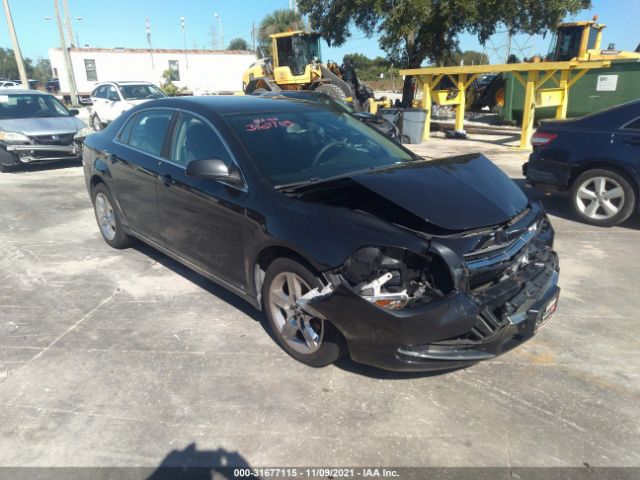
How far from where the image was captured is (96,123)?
15.6 meters

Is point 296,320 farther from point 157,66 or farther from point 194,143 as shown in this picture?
point 157,66

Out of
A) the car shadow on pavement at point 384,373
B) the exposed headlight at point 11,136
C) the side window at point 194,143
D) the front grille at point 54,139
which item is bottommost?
the car shadow on pavement at point 384,373

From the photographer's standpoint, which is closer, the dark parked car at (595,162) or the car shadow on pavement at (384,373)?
the car shadow on pavement at (384,373)

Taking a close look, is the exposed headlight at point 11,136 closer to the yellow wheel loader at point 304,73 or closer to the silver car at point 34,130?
the silver car at point 34,130

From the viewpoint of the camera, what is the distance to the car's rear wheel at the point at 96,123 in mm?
15297

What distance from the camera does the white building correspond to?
39.1 meters

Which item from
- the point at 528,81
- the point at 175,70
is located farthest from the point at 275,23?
the point at 528,81

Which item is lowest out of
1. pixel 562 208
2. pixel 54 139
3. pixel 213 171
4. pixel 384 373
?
Result: pixel 562 208

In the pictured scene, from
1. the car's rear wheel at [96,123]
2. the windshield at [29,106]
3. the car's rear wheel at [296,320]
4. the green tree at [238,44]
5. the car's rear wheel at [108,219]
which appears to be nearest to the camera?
the car's rear wheel at [296,320]

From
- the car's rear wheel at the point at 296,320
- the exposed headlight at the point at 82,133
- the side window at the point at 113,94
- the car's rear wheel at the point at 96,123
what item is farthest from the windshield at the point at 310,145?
the car's rear wheel at the point at 96,123

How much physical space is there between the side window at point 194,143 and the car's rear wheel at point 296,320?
0.94m

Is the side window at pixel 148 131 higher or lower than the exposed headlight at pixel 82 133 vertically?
higher

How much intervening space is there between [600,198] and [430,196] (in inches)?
166

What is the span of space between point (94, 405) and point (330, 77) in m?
15.7
